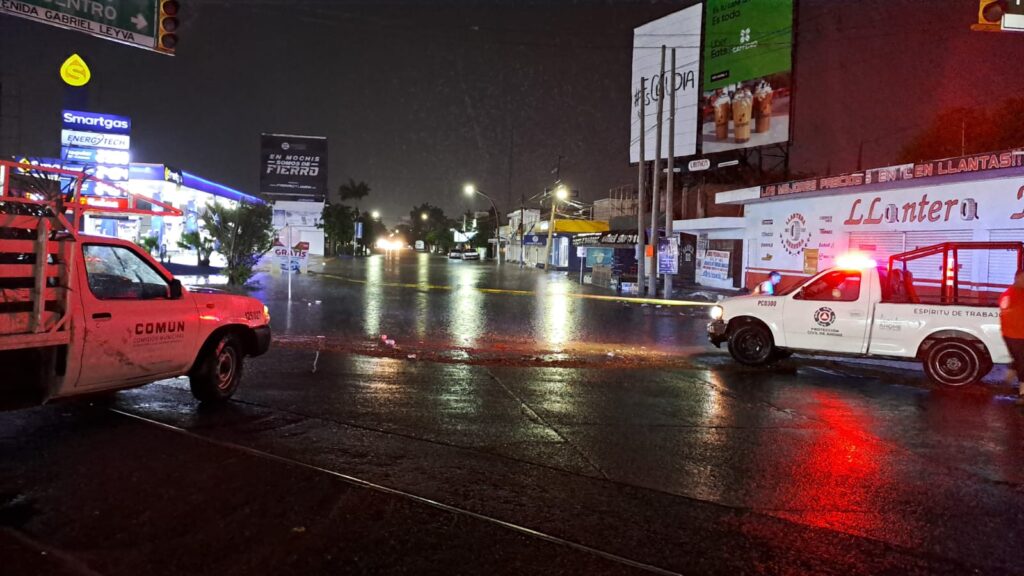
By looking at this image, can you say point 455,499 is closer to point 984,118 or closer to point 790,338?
point 790,338

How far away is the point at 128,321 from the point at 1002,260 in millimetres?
20163

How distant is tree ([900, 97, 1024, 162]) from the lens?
3903cm

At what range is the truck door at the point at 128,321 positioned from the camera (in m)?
6.13

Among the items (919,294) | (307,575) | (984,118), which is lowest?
(307,575)

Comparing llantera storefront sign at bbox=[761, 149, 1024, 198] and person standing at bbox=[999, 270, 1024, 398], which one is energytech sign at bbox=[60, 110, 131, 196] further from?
person standing at bbox=[999, 270, 1024, 398]

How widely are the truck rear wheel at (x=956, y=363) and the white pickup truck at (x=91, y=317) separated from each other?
30.5 ft

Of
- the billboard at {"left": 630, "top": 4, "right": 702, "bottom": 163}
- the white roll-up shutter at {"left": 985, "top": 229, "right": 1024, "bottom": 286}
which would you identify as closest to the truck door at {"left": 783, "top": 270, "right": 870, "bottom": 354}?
the white roll-up shutter at {"left": 985, "top": 229, "right": 1024, "bottom": 286}

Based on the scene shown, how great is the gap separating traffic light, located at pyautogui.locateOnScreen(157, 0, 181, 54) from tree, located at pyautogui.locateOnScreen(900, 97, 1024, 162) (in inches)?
1537

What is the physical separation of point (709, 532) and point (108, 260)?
587 centimetres

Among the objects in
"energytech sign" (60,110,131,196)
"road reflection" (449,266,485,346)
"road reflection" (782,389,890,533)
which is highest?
"energytech sign" (60,110,131,196)

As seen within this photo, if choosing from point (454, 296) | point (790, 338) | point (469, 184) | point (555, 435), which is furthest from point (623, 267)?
point (555, 435)

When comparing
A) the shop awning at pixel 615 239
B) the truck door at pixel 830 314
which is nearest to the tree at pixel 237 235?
the shop awning at pixel 615 239

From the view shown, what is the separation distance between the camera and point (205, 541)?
13.8 feet

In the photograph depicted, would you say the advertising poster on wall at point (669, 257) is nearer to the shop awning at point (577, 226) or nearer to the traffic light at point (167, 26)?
the traffic light at point (167, 26)
